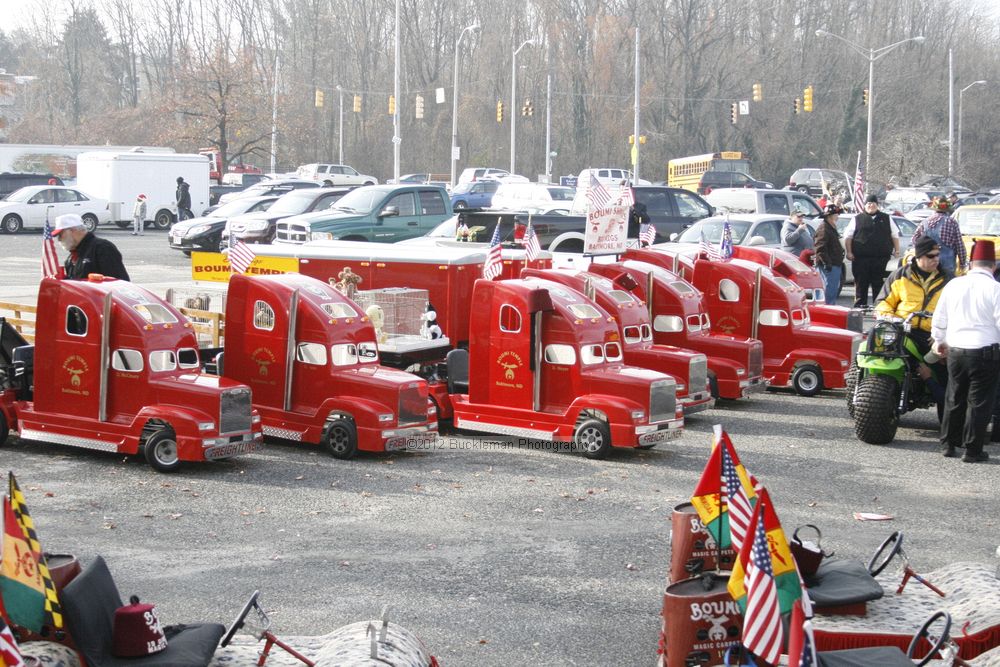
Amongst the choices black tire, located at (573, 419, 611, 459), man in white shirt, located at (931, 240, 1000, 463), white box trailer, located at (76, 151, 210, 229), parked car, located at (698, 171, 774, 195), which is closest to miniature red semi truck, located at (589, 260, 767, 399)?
man in white shirt, located at (931, 240, 1000, 463)

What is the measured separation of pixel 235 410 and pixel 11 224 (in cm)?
3144

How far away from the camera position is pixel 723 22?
267 feet

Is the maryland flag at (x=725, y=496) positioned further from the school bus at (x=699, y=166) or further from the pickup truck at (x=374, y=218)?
the school bus at (x=699, y=166)

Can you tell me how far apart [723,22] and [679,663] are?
80.7 m

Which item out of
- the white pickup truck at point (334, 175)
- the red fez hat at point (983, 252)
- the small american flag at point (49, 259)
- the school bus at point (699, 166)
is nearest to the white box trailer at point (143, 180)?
the white pickup truck at point (334, 175)

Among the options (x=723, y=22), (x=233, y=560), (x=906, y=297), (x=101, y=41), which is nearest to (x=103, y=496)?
(x=233, y=560)

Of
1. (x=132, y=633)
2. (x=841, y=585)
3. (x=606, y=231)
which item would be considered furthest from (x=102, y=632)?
(x=606, y=231)

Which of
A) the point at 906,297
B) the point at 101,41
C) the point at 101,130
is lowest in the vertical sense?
the point at 906,297

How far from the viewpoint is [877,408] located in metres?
12.1

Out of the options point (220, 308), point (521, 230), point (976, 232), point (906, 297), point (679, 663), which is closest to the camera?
point (679, 663)

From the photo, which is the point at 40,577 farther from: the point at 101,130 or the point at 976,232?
the point at 101,130

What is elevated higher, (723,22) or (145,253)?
(723,22)

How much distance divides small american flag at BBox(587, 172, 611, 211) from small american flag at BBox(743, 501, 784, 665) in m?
10.2

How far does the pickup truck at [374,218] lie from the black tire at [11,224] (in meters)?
16.6
